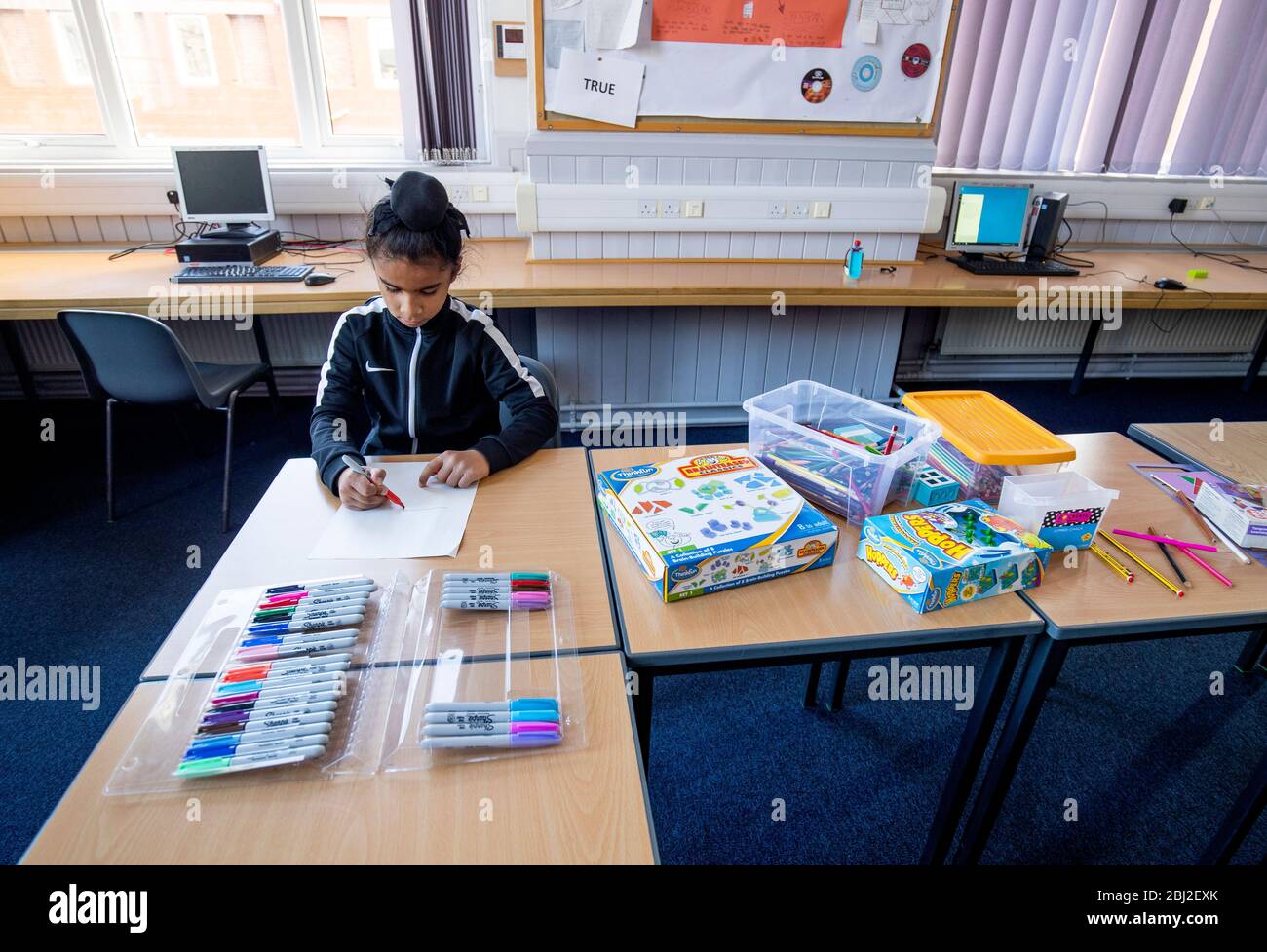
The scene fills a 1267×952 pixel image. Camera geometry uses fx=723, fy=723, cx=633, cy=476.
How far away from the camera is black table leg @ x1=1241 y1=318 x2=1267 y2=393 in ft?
11.6

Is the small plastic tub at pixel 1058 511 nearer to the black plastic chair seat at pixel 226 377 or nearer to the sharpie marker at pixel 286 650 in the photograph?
the sharpie marker at pixel 286 650

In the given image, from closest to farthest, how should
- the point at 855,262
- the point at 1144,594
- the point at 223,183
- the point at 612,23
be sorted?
the point at 1144,594 < the point at 612,23 < the point at 855,262 < the point at 223,183

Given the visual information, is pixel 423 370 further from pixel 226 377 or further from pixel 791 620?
pixel 226 377

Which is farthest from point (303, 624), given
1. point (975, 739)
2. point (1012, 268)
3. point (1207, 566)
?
point (1012, 268)

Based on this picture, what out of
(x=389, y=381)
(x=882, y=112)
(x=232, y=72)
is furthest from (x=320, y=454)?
(x=232, y=72)

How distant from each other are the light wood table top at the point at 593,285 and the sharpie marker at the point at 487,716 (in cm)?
181

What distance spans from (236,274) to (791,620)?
7.93ft

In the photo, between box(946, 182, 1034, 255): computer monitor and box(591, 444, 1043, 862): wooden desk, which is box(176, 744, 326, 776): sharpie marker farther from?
box(946, 182, 1034, 255): computer monitor

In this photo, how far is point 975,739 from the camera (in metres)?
1.14

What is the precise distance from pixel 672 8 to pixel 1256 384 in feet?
12.0

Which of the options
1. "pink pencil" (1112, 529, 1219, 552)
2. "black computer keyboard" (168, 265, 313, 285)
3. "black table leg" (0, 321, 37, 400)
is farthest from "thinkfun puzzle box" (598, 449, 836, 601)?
"black table leg" (0, 321, 37, 400)

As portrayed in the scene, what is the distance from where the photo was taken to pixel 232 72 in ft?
9.93

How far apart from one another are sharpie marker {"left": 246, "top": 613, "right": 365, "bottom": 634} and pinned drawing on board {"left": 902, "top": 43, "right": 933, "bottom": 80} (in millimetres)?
2605
